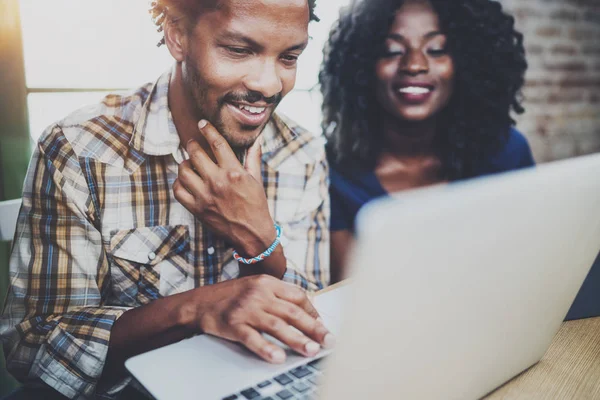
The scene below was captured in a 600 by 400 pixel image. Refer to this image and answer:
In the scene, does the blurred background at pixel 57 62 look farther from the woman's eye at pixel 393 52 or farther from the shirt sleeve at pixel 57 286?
the woman's eye at pixel 393 52

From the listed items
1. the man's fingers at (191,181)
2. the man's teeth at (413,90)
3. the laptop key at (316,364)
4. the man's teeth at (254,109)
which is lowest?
the laptop key at (316,364)

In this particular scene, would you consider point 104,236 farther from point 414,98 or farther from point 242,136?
point 414,98

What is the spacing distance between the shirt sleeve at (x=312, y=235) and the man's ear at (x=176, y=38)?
48cm

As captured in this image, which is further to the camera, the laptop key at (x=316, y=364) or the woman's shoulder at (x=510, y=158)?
the woman's shoulder at (x=510, y=158)

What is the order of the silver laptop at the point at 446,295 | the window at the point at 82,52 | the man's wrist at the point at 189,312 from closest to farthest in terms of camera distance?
1. the silver laptop at the point at 446,295
2. the man's wrist at the point at 189,312
3. the window at the point at 82,52

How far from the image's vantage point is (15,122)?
125 cm

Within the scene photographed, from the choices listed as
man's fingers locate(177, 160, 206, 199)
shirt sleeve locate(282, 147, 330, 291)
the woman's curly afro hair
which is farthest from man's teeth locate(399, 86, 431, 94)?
man's fingers locate(177, 160, 206, 199)

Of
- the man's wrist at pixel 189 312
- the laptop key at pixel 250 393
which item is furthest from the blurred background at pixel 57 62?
the laptop key at pixel 250 393

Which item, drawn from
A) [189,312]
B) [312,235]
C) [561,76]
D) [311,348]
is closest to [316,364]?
[311,348]

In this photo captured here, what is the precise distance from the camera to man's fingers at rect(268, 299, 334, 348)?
77 centimetres

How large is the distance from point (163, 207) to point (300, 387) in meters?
0.69

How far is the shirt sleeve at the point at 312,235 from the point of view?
4.55 feet

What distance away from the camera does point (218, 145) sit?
1.17 m

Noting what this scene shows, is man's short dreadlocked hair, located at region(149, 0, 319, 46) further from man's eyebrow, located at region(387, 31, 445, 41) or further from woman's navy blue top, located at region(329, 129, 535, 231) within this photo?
woman's navy blue top, located at region(329, 129, 535, 231)
